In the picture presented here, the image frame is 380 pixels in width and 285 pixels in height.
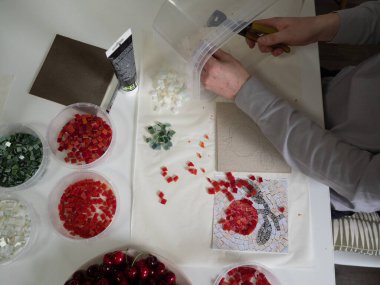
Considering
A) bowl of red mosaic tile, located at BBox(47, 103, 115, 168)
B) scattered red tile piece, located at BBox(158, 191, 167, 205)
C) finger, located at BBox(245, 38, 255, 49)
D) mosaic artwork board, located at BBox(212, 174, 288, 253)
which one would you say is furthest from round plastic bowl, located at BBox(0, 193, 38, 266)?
finger, located at BBox(245, 38, 255, 49)

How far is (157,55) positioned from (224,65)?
0.68 ft

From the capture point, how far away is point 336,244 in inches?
35.4

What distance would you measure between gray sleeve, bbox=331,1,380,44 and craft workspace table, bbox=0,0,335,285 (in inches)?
3.7

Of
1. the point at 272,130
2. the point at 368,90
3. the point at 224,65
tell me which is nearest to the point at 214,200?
the point at 272,130

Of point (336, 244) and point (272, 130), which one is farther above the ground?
point (272, 130)

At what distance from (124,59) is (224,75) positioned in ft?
0.84

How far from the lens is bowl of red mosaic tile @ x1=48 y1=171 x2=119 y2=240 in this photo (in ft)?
2.42

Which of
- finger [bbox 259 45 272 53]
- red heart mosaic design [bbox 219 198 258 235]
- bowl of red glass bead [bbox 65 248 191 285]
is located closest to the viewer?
bowl of red glass bead [bbox 65 248 191 285]

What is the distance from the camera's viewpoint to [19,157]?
0.76 metres

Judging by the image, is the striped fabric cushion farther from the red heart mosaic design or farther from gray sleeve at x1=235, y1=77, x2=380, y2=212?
the red heart mosaic design

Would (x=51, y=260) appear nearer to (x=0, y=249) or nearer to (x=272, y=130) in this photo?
(x=0, y=249)

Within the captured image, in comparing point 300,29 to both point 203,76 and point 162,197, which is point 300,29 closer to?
point 203,76

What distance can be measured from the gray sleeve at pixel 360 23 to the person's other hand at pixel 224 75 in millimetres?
323

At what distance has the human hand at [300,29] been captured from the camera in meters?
0.84
